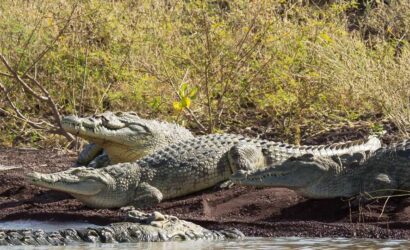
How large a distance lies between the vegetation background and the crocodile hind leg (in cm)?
205

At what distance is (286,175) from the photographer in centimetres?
856

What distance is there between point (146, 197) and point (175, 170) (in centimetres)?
40

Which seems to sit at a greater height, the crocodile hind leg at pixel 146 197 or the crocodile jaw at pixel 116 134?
the crocodile jaw at pixel 116 134

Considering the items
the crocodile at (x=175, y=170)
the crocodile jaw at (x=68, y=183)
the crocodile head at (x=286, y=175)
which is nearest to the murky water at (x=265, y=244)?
the crocodile head at (x=286, y=175)

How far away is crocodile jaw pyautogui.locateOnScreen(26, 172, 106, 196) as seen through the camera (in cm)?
895

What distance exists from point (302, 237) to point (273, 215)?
698 mm

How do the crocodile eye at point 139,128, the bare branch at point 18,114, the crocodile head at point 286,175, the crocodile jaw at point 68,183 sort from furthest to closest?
the bare branch at point 18,114, the crocodile eye at point 139,128, the crocodile jaw at point 68,183, the crocodile head at point 286,175

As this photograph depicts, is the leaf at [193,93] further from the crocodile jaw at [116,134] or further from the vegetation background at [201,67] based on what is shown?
the crocodile jaw at [116,134]

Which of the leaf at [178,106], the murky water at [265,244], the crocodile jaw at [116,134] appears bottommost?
the murky water at [265,244]

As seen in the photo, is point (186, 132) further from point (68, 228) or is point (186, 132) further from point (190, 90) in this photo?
point (68, 228)

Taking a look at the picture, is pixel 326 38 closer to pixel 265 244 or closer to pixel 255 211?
pixel 255 211

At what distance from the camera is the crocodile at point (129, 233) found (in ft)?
25.4

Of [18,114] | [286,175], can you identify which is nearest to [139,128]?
[286,175]

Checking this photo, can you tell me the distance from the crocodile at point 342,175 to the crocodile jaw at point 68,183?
1.29 meters
